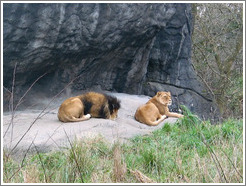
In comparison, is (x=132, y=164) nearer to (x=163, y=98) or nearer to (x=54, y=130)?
(x=54, y=130)

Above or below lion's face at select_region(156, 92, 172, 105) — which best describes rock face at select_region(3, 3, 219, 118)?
above

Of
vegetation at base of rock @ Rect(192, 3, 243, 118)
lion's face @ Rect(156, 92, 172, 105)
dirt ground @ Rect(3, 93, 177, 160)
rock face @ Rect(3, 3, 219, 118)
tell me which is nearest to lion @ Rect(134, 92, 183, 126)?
lion's face @ Rect(156, 92, 172, 105)

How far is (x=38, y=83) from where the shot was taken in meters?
9.89

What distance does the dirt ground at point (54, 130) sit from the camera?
6.18 metres

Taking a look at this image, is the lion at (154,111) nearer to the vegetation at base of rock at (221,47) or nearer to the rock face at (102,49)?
the rock face at (102,49)

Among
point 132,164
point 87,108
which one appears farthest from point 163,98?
point 132,164

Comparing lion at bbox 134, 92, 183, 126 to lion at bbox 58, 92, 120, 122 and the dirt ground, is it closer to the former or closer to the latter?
the dirt ground

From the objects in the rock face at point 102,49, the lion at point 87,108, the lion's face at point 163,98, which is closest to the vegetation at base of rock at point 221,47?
the rock face at point 102,49

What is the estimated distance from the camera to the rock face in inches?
343

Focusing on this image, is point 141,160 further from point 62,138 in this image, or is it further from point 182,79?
point 182,79

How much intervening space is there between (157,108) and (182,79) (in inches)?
133

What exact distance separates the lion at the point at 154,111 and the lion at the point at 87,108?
66 centimetres

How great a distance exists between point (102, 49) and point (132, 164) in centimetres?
567

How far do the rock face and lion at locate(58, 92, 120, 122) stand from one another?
5.09 ft
